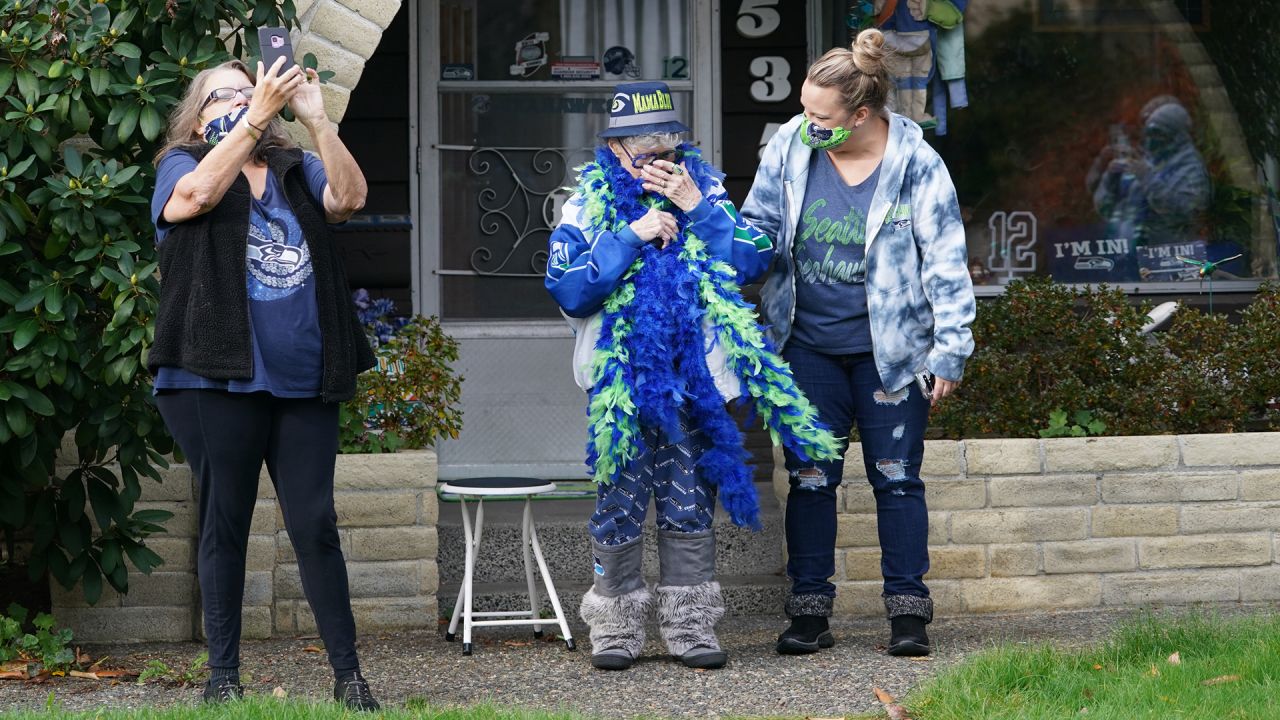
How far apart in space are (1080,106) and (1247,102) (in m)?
0.88

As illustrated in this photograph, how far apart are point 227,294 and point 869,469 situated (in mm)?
2168

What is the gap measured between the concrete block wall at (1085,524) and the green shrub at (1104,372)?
17 centimetres

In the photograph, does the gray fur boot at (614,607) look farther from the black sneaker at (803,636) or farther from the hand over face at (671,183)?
the hand over face at (671,183)

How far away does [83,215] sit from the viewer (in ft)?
14.6

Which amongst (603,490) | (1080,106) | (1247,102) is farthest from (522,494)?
(1247,102)

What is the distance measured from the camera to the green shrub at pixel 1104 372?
19.0 ft

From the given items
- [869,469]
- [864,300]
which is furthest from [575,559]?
[864,300]

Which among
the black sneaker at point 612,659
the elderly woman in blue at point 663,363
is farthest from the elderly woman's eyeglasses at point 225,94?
the black sneaker at point 612,659

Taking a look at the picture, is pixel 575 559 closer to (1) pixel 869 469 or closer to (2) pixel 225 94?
(1) pixel 869 469

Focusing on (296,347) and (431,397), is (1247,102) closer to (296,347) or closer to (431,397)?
(431,397)

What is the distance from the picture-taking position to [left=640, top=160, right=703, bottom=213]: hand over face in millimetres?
4543

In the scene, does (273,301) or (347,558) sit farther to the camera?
(347,558)

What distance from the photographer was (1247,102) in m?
7.73

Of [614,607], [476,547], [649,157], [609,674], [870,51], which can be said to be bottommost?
[609,674]
